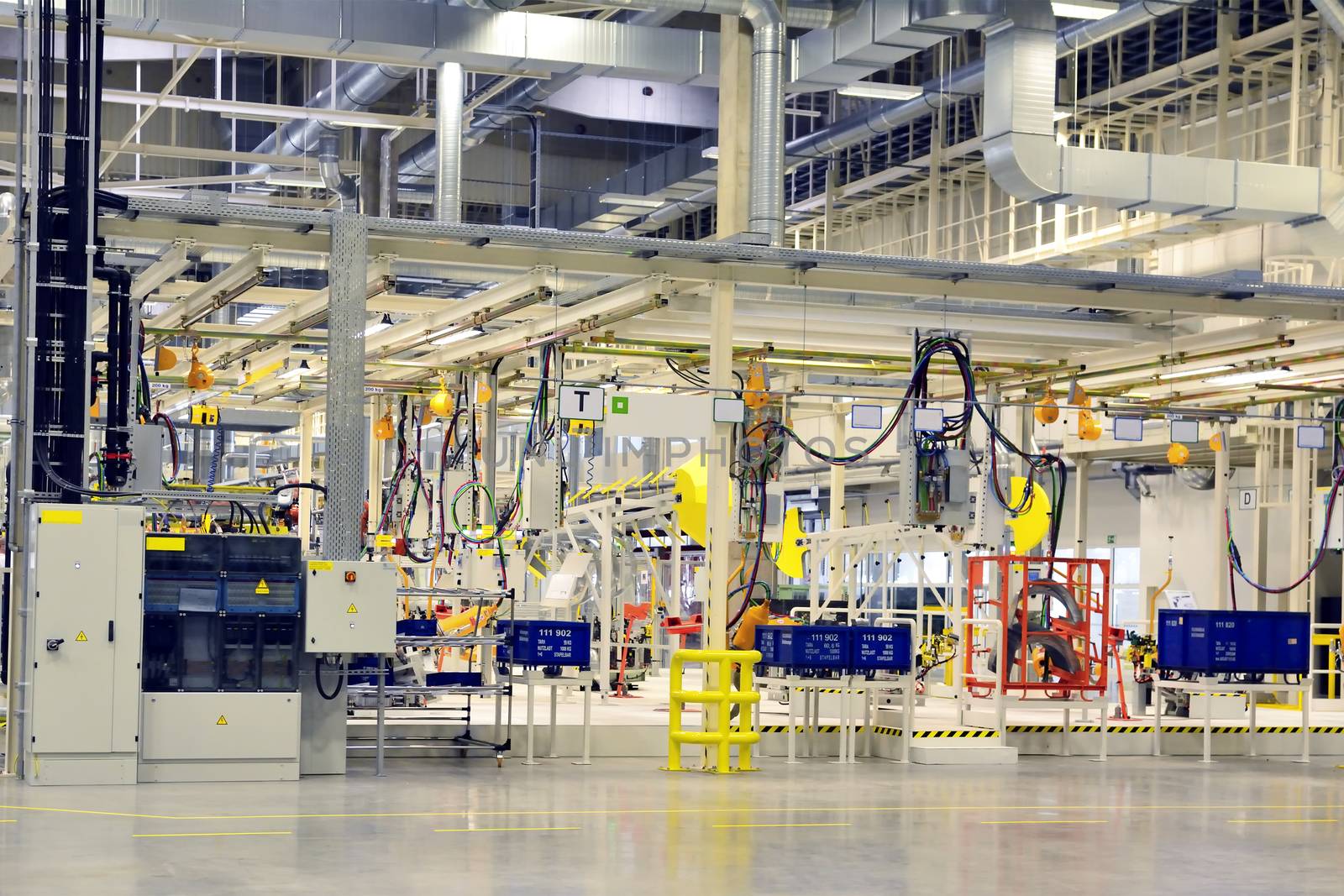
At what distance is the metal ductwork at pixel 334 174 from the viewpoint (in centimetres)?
1769

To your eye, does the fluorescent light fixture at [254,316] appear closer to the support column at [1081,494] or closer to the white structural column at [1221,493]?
the white structural column at [1221,493]

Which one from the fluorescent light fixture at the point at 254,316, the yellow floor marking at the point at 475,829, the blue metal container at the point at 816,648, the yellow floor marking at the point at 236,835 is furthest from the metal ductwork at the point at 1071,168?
the fluorescent light fixture at the point at 254,316

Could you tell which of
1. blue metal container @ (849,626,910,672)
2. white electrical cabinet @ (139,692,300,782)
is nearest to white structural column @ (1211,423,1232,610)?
blue metal container @ (849,626,910,672)

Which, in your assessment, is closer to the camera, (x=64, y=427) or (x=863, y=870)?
(x=863, y=870)

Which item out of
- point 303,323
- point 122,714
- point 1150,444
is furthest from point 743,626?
point 1150,444

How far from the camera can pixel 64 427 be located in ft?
34.0

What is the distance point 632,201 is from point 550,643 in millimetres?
9473

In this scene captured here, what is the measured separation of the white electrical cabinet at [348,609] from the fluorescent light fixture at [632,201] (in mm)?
10512

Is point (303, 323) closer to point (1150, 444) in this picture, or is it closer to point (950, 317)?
point (950, 317)

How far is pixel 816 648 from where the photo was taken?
12961 mm

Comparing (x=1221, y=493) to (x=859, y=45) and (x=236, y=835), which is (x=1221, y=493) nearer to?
(x=859, y=45)

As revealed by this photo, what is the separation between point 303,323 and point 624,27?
4071 mm

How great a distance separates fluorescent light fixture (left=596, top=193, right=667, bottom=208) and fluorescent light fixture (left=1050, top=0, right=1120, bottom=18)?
8.99 meters

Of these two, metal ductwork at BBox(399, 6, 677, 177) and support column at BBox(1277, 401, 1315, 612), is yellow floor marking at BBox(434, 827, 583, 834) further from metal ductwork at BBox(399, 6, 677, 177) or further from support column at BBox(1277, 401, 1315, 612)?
support column at BBox(1277, 401, 1315, 612)
